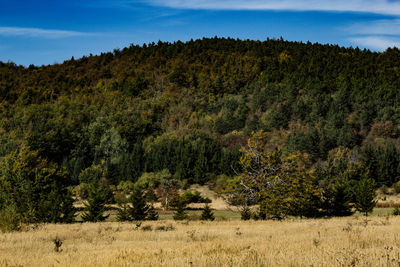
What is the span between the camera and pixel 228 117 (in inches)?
5094

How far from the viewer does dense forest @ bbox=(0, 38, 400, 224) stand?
9469cm

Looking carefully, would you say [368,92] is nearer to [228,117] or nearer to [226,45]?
[228,117]

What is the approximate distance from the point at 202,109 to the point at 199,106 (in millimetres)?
2887

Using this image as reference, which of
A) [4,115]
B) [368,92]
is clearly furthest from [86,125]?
[368,92]

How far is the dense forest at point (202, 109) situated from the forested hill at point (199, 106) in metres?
0.40

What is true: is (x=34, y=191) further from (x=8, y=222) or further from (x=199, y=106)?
(x=199, y=106)

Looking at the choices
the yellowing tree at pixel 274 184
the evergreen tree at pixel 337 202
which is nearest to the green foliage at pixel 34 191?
the yellowing tree at pixel 274 184

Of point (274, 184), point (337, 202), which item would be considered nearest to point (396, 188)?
point (337, 202)

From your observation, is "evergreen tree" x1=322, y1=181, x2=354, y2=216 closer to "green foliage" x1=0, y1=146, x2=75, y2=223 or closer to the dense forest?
"green foliage" x1=0, y1=146, x2=75, y2=223

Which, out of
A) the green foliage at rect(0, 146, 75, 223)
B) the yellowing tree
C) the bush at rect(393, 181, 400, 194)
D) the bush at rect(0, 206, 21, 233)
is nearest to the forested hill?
the bush at rect(393, 181, 400, 194)

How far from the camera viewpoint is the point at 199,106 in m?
148

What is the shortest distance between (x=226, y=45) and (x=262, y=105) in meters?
69.3

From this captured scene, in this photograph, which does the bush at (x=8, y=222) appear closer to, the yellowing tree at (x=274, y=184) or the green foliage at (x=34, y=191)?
the green foliage at (x=34, y=191)

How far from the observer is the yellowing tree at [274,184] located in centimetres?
2941
